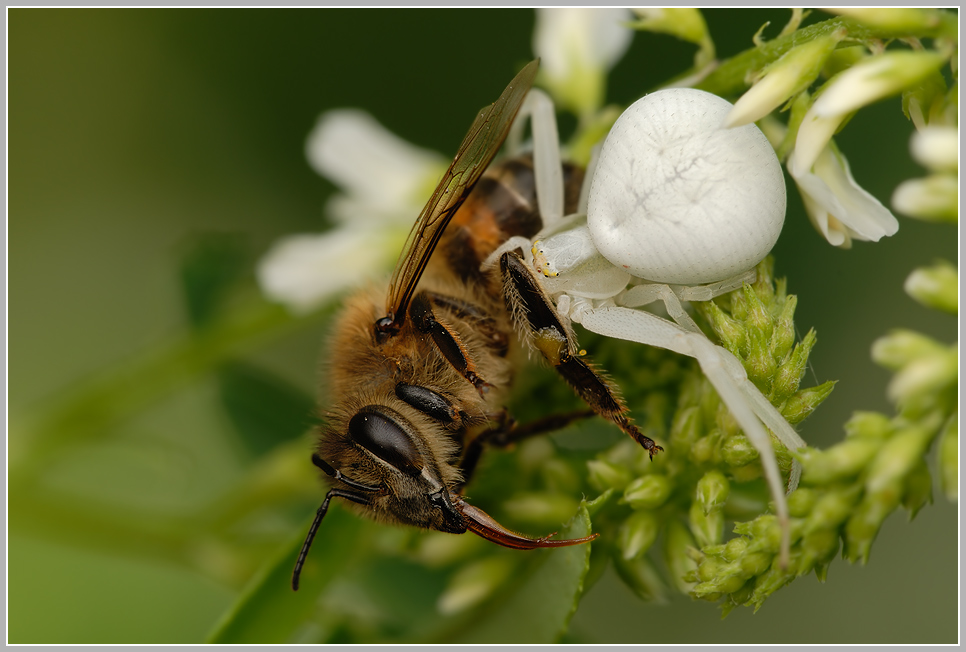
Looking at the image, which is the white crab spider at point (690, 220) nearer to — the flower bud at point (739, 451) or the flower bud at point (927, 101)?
the flower bud at point (739, 451)

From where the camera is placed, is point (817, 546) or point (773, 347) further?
point (773, 347)

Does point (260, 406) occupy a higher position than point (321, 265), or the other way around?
point (321, 265)

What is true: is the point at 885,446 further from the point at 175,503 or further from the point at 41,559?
the point at 41,559

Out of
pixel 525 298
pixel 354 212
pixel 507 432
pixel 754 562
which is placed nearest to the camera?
pixel 754 562

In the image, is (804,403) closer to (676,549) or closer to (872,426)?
(872,426)

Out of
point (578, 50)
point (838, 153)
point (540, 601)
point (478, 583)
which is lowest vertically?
point (478, 583)

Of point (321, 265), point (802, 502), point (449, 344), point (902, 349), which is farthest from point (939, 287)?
point (321, 265)

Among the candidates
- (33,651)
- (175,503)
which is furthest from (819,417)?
(33,651)

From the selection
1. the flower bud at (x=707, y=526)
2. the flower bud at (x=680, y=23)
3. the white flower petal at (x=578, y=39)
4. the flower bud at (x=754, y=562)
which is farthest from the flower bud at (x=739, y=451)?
the white flower petal at (x=578, y=39)

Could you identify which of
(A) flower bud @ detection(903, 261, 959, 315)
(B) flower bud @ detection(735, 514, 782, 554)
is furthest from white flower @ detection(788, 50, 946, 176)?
(B) flower bud @ detection(735, 514, 782, 554)
